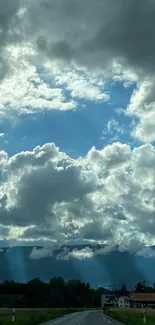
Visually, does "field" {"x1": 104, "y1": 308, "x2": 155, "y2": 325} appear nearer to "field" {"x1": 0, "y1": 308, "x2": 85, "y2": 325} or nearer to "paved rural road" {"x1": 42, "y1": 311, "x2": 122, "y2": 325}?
"paved rural road" {"x1": 42, "y1": 311, "x2": 122, "y2": 325}

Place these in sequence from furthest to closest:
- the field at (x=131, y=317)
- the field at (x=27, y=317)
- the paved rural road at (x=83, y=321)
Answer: the paved rural road at (x=83, y=321), the field at (x=131, y=317), the field at (x=27, y=317)

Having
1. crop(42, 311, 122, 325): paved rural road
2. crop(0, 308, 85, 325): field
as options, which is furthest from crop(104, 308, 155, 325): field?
crop(0, 308, 85, 325): field

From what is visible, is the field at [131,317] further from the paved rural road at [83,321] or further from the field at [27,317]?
the field at [27,317]

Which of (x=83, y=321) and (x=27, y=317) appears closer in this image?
(x=83, y=321)

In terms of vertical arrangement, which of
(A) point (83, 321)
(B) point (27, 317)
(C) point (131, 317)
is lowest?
(A) point (83, 321)

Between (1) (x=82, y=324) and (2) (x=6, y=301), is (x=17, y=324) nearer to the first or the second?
(1) (x=82, y=324)

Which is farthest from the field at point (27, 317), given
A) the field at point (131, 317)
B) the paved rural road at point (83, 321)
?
the field at point (131, 317)

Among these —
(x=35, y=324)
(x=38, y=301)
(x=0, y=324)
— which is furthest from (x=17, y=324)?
(x=38, y=301)

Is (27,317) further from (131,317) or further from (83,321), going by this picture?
(131,317)

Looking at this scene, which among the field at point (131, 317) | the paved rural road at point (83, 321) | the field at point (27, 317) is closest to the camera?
the field at point (27, 317)

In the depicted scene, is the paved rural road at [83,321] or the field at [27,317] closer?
the field at [27,317]

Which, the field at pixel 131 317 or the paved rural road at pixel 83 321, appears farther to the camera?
the paved rural road at pixel 83 321

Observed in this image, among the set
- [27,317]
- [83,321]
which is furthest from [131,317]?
[27,317]

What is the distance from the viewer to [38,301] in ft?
642
